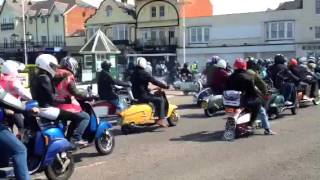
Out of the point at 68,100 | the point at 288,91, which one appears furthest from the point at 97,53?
the point at 68,100

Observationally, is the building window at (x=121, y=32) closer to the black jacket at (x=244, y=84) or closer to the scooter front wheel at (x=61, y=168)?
the black jacket at (x=244, y=84)

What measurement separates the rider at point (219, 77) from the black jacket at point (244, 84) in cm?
410

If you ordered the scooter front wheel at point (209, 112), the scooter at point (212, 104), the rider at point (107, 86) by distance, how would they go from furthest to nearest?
the scooter front wheel at point (209, 112) → the scooter at point (212, 104) → the rider at point (107, 86)

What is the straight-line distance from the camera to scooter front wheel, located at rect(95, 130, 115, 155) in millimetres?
9422

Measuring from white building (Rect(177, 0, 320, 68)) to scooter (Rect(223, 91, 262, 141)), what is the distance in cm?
4291

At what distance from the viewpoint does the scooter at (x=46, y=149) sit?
707cm

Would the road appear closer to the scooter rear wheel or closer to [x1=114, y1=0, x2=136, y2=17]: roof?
the scooter rear wheel

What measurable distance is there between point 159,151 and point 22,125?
296 centimetres

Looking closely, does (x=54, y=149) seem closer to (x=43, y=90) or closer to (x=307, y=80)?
(x=43, y=90)

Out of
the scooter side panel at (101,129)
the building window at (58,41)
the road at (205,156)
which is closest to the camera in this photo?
the road at (205,156)

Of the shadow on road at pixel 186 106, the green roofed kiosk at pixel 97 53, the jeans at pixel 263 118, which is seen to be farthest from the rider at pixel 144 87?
the green roofed kiosk at pixel 97 53

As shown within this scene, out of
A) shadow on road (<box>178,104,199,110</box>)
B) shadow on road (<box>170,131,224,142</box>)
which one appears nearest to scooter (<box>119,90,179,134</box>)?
shadow on road (<box>170,131,224,142</box>)

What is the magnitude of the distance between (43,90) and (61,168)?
4.40 ft

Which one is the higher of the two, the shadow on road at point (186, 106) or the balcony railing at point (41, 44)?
the balcony railing at point (41, 44)
